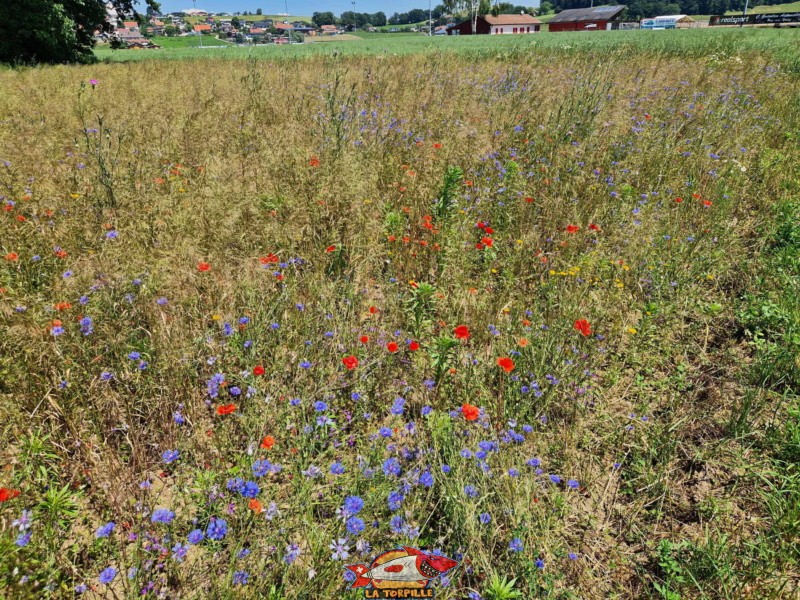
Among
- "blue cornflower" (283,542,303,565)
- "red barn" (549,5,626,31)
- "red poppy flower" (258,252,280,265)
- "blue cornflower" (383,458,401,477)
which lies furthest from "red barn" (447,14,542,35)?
"blue cornflower" (283,542,303,565)

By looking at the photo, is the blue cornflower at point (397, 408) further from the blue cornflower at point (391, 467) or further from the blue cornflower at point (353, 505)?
A: the blue cornflower at point (353, 505)

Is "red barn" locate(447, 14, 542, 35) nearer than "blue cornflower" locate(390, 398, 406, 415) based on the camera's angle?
No

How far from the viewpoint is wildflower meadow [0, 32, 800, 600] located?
1715 mm

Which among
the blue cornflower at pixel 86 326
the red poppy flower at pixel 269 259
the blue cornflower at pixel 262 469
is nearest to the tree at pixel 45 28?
the red poppy flower at pixel 269 259

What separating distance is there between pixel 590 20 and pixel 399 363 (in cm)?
10002

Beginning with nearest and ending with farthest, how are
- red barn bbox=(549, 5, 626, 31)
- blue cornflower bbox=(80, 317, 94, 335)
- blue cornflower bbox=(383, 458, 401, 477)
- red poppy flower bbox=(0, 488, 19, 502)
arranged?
red poppy flower bbox=(0, 488, 19, 502) → blue cornflower bbox=(383, 458, 401, 477) → blue cornflower bbox=(80, 317, 94, 335) → red barn bbox=(549, 5, 626, 31)

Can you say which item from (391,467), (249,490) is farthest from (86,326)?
(391,467)

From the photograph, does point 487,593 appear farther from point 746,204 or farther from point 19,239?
point 746,204

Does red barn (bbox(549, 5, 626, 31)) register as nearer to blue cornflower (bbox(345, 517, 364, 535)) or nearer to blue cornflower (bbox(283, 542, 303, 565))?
blue cornflower (bbox(345, 517, 364, 535))

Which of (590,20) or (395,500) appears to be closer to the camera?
(395,500)

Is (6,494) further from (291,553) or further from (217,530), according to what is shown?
(291,553)

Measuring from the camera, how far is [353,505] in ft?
5.48

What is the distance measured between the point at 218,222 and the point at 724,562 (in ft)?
13.0

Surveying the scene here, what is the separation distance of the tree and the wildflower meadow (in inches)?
614
